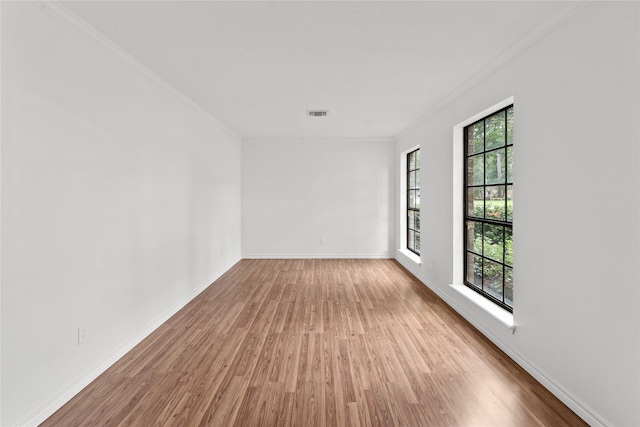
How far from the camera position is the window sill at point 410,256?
4885 mm

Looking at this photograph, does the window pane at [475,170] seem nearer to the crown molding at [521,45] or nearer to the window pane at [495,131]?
the window pane at [495,131]

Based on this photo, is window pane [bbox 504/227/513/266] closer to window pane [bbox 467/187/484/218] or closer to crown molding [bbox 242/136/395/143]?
window pane [bbox 467/187/484/218]

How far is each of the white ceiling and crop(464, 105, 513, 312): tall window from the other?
60 cm

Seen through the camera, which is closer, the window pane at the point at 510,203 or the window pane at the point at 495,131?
the window pane at the point at 510,203

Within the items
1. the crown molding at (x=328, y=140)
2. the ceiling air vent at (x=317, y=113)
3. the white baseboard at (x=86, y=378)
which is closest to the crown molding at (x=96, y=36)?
the ceiling air vent at (x=317, y=113)

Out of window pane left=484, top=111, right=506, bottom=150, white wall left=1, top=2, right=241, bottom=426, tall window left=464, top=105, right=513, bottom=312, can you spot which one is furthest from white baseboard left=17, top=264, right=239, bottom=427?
window pane left=484, top=111, right=506, bottom=150

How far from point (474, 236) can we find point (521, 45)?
184 centimetres

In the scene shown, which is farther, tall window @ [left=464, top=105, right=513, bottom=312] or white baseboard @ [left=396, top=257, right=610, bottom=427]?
tall window @ [left=464, top=105, right=513, bottom=312]

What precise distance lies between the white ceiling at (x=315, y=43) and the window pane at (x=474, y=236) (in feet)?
4.94

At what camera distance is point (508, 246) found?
A: 2.67 metres

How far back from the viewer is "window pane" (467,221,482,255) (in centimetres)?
315

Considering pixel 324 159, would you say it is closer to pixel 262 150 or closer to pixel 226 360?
pixel 262 150

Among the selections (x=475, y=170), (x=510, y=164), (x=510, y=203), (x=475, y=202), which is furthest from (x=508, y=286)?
(x=475, y=170)

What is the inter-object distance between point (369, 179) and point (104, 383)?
17.2 feet
